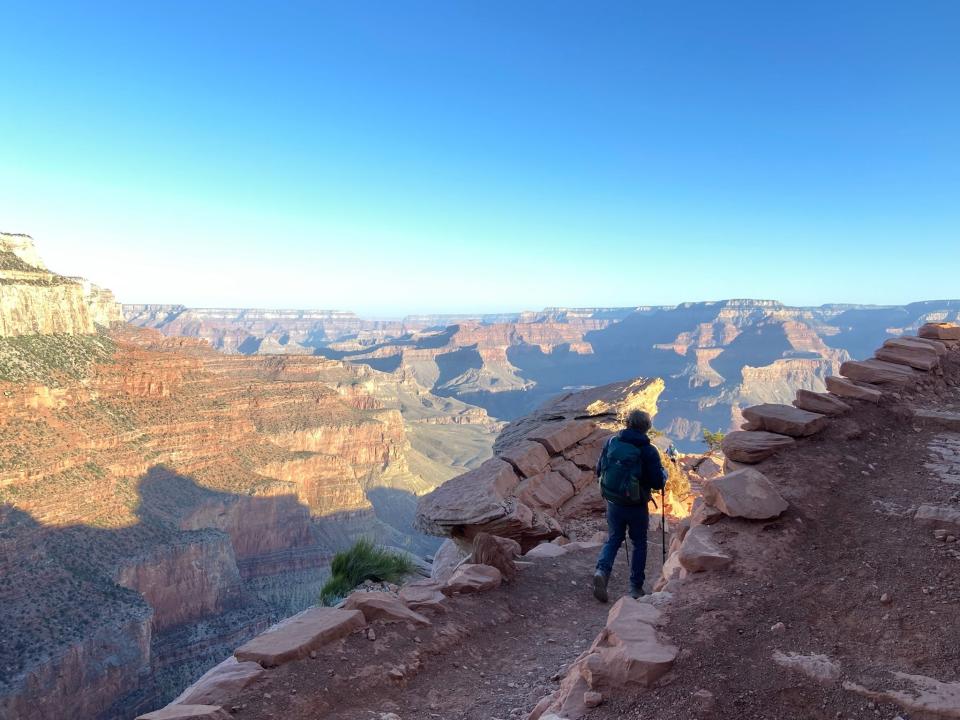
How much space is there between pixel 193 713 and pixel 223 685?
1.80ft

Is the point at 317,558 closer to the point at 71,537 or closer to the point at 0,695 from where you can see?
the point at 71,537

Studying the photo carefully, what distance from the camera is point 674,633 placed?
17.8 feet

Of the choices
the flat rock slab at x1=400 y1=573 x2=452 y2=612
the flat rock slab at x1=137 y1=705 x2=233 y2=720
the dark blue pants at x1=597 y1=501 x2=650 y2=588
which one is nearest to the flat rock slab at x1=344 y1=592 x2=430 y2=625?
the flat rock slab at x1=400 y1=573 x2=452 y2=612

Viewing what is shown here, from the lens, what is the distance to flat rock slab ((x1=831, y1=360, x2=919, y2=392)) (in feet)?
36.3

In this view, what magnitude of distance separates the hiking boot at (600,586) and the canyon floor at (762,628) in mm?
245

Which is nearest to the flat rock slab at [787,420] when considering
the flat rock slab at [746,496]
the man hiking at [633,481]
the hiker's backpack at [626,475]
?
the flat rock slab at [746,496]

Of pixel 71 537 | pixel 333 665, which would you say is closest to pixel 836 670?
A: pixel 333 665

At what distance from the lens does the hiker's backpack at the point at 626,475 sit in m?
8.11

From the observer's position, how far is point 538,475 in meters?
15.5

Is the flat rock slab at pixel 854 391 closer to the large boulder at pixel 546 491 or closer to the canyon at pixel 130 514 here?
the large boulder at pixel 546 491

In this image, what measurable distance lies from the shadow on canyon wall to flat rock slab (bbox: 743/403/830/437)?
125 ft

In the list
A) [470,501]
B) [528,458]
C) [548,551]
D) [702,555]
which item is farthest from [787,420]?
[528,458]

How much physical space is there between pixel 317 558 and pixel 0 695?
36.7m

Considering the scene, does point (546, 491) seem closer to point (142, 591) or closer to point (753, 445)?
point (753, 445)
